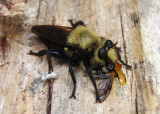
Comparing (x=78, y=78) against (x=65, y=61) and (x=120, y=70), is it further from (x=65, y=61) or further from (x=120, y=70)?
(x=120, y=70)

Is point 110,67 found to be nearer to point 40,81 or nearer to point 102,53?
point 102,53

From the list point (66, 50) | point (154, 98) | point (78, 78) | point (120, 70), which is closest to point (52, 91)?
point (78, 78)

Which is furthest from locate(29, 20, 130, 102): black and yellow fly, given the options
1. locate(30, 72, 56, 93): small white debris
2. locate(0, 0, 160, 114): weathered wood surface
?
locate(30, 72, 56, 93): small white debris

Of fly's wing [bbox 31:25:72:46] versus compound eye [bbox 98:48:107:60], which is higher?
fly's wing [bbox 31:25:72:46]

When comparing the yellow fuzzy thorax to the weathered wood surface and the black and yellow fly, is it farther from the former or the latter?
the weathered wood surface

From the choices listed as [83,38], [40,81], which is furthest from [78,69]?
[40,81]

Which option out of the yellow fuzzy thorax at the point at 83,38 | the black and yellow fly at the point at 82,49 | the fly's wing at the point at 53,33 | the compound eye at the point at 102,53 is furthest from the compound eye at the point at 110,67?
the fly's wing at the point at 53,33
